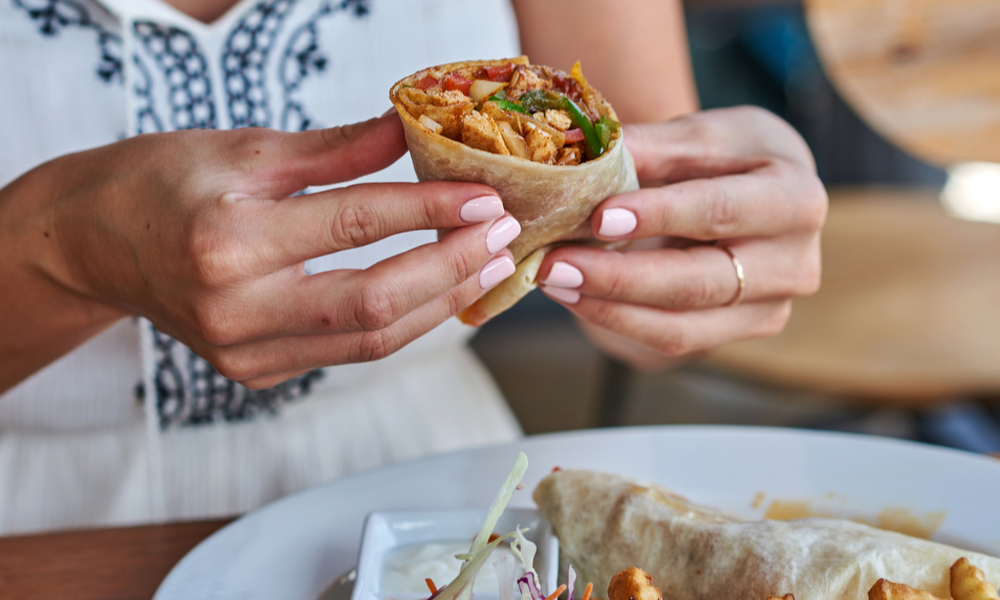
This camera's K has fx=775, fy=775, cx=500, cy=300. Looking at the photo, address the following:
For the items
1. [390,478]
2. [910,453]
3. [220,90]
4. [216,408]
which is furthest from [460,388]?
[910,453]

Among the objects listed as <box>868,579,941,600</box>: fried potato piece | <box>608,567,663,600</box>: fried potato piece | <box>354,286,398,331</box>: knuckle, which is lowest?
<box>868,579,941,600</box>: fried potato piece

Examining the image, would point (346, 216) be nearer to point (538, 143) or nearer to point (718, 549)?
point (538, 143)

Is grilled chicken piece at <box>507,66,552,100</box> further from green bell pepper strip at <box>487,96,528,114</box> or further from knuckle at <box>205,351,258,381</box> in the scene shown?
knuckle at <box>205,351,258,381</box>

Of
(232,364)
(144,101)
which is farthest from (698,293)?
(144,101)

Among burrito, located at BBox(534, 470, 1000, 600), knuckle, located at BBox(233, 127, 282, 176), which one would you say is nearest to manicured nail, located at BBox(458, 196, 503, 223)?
knuckle, located at BBox(233, 127, 282, 176)

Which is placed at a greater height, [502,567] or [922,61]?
[502,567]

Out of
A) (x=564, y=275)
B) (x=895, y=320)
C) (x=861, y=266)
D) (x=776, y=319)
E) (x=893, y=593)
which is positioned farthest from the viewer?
(x=861, y=266)
